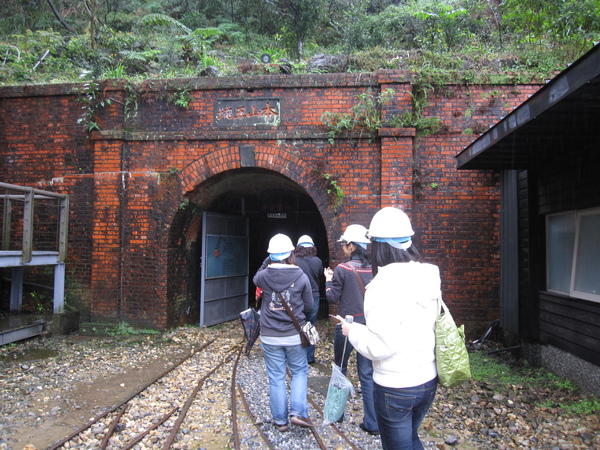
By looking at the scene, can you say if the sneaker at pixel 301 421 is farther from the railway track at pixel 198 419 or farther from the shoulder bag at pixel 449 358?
the shoulder bag at pixel 449 358

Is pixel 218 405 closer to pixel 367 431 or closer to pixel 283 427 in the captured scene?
pixel 283 427

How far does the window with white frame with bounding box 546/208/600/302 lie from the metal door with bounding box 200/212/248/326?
21.1 ft

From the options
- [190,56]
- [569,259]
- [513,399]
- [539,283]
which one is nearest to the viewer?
[513,399]

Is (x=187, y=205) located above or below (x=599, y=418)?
above

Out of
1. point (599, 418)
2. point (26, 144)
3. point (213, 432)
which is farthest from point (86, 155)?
point (599, 418)

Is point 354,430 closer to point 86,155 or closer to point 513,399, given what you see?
point 513,399

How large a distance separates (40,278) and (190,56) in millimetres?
6370

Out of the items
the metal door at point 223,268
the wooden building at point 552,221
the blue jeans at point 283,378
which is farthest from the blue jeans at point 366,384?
the metal door at point 223,268

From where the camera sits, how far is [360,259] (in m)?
4.65

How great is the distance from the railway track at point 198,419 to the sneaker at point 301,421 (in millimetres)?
69

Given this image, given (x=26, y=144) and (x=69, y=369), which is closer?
(x=69, y=369)

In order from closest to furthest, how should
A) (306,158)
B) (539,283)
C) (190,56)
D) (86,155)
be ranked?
(539,283) < (306,158) < (86,155) < (190,56)

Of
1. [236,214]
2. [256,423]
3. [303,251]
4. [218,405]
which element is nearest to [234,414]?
[256,423]

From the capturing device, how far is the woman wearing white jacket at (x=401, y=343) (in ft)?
7.68
